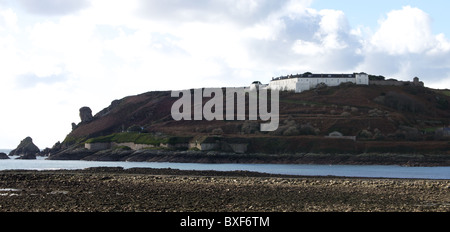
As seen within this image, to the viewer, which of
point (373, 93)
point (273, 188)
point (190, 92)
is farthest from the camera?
point (190, 92)

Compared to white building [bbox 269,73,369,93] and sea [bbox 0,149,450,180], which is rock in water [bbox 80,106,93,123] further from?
sea [bbox 0,149,450,180]

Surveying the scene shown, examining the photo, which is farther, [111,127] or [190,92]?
[190,92]

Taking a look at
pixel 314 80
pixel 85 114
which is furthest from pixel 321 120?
pixel 85 114

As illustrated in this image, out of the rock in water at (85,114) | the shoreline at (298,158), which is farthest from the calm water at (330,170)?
the rock in water at (85,114)

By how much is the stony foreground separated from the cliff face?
66594 millimetres

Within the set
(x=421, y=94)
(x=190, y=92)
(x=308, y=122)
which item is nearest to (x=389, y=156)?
(x=308, y=122)

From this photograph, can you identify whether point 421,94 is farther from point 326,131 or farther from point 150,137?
point 150,137

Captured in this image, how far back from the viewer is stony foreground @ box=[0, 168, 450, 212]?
81.9 feet

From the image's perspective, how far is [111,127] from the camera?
14825 cm

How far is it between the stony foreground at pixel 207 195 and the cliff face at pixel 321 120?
66.6 meters

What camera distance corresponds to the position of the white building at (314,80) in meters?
160

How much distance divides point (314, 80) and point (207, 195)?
136 metres

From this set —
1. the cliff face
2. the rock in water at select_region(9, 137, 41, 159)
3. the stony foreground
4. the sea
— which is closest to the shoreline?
the cliff face
